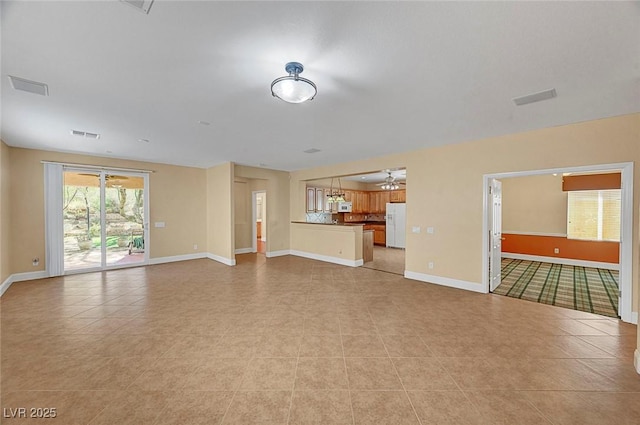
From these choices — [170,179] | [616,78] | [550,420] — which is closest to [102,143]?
[170,179]

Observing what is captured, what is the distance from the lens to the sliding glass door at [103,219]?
5.53 m

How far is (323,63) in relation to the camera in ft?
6.79

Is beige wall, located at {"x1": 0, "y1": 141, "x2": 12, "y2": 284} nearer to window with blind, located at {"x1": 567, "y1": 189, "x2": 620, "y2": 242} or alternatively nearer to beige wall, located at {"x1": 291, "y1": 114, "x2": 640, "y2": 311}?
beige wall, located at {"x1": 291, "y1": 114, "x2": 640, "y2": 311}

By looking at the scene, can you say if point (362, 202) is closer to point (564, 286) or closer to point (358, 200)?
point (358, 200)

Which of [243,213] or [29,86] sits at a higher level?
[29,86]

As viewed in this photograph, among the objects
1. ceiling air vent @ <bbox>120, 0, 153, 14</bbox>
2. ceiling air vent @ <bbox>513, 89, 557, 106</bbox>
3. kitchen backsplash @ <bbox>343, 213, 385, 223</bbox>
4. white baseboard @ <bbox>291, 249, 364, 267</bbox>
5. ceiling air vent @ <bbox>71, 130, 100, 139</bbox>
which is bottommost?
white baseboard @ <bbox>291, 249, 364, 267</bbox>

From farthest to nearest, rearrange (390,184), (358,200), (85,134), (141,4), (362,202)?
1. (362,202)
2. (358,200)
3. (390,184)
4. (85,134)
5. (141,4)

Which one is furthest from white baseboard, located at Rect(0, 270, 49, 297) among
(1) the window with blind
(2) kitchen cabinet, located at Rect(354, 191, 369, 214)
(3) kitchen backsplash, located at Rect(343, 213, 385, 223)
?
(1) the window with blind

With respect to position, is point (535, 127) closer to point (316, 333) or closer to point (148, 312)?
point (316, 333)

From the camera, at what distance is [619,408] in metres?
1.80

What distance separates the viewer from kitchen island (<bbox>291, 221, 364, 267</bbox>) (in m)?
6.40

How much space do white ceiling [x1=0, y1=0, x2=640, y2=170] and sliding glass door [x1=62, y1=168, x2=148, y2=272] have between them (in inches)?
85.2

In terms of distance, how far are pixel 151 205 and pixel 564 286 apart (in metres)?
9.44

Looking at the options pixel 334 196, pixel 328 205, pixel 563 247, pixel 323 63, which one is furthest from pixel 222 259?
pixel 563 247
